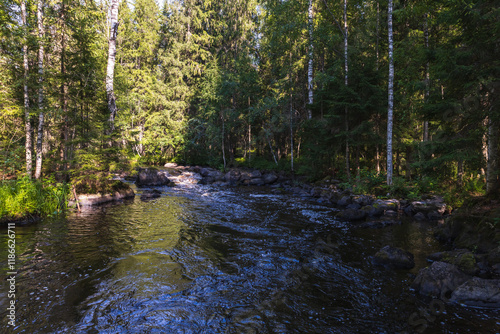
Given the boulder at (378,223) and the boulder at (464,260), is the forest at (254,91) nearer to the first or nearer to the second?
the boulder at (378,223)

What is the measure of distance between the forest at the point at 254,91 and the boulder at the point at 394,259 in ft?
12.3

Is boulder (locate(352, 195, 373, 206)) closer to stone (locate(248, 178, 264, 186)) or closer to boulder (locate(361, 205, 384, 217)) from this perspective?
boulder (locate(361, 205, 384, 217))

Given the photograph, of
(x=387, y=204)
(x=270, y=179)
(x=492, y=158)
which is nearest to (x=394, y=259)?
(x=492, y=158)

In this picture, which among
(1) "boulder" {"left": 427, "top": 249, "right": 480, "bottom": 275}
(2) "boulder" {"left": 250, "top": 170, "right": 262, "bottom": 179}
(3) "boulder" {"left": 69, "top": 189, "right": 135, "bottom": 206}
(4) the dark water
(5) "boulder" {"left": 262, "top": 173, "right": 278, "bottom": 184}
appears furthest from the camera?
(2) "boulder" {"left": 250, "top": 170, "right": 262, "bottom": 179}

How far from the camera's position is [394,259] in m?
6.27

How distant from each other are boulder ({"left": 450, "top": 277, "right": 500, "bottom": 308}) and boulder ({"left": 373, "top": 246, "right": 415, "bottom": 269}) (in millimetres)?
1525

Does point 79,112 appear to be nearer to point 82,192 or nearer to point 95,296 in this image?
point 82,192

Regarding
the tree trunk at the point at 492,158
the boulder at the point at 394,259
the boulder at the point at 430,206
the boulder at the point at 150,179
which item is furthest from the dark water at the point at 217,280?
the boulder at the point at 150,179

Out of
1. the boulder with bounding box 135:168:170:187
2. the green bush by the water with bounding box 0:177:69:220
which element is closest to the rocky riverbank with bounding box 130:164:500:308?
the boulder with bounding box 135:168:170:187

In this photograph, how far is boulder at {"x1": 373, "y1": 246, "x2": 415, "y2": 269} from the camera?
6191 millimetres

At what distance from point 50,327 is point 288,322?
12.9 ft

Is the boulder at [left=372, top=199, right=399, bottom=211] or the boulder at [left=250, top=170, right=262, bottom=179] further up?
the boulder at [left=250, top=170, right=262, bottom=179]

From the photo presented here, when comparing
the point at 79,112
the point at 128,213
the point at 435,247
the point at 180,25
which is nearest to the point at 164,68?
the point at 180,25

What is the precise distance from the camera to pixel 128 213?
11.4 metres
